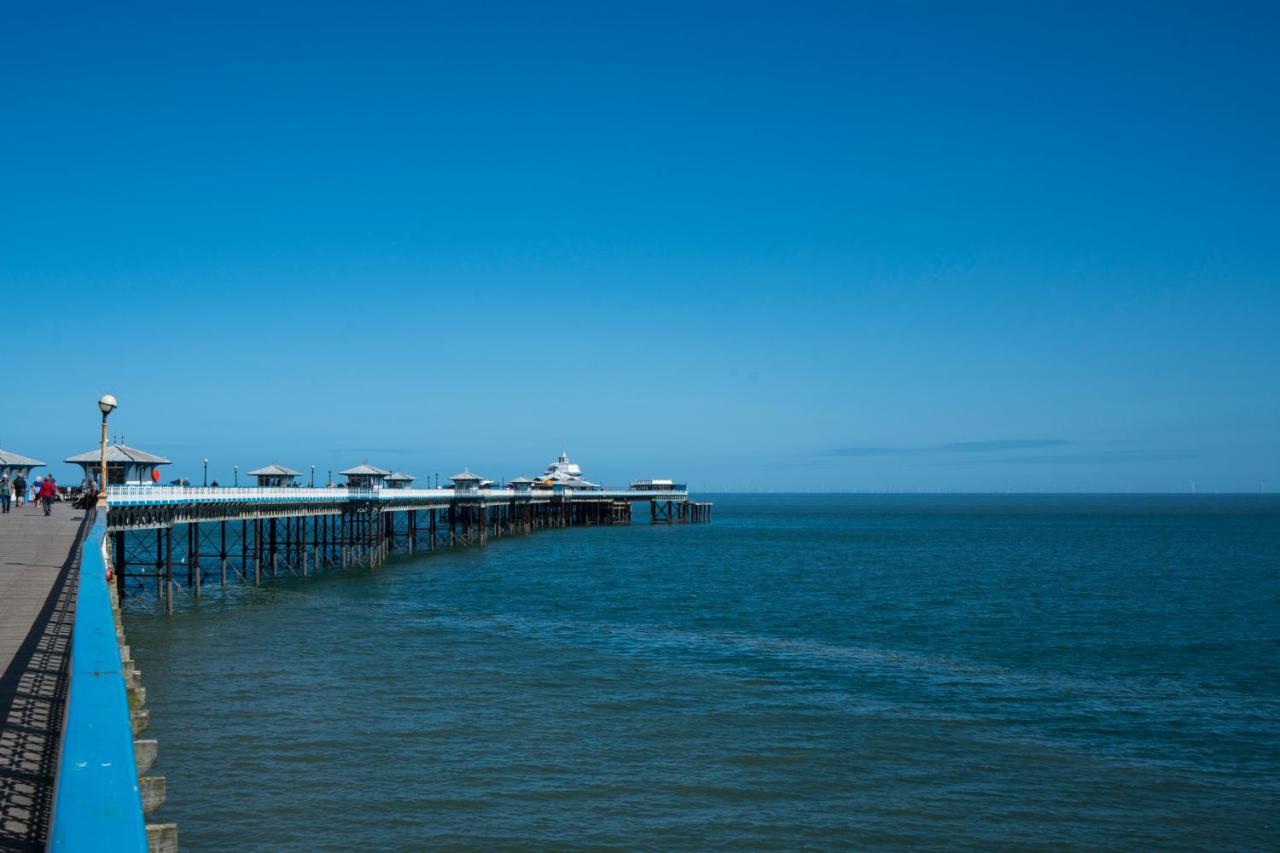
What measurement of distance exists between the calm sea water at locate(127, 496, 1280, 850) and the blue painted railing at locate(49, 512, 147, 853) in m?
8.17

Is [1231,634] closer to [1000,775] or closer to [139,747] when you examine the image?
[1000,775]

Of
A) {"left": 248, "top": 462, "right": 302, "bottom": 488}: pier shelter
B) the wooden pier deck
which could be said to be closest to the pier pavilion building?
{"left": 248, "top": 462, "right": 302, "bottom": 488}: pier shelter

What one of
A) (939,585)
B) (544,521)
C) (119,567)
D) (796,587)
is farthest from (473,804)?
(544,521)

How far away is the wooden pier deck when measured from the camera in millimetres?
6809

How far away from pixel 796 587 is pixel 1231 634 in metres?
17.6

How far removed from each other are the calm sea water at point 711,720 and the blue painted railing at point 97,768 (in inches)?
322

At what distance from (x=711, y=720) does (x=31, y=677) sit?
12380mm

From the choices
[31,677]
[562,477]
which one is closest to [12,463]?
[31,677]

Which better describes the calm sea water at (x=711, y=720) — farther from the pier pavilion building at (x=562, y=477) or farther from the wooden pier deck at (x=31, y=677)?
the pier pavilion building at (x=562, y=477)

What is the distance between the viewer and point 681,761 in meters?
17.3

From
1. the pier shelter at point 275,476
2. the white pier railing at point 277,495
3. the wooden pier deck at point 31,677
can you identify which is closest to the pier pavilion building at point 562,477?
the white pier railing at point 277,495

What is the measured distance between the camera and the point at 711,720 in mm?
19938

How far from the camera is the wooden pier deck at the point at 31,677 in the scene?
6809 millimetres

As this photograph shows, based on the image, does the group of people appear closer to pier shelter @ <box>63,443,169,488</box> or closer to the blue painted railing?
pier shelter @ <box>63,443,169,488</box>
